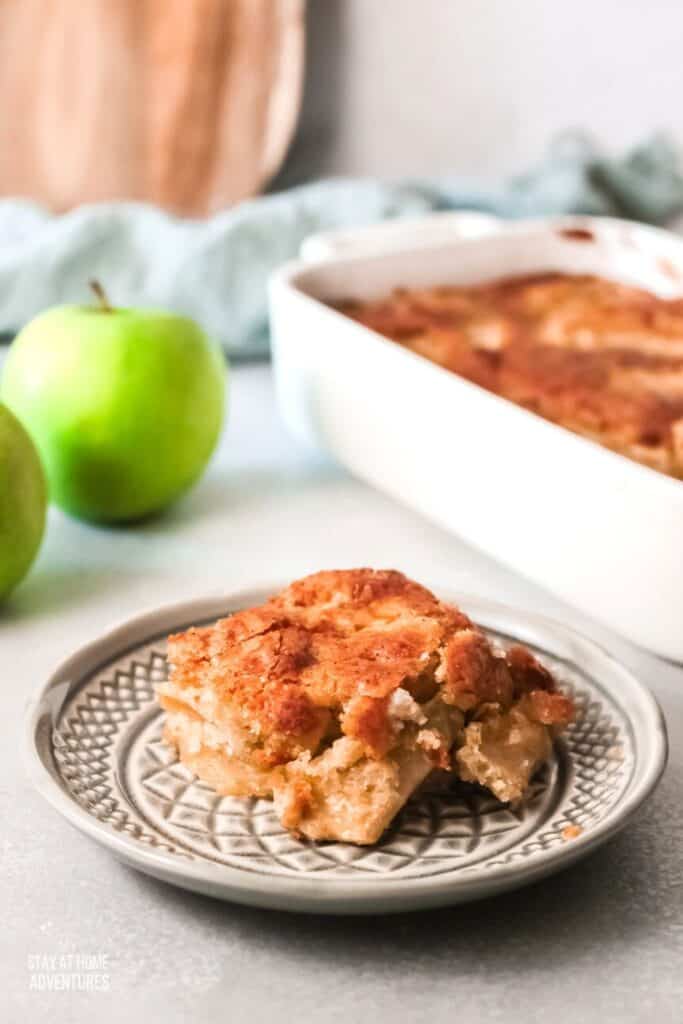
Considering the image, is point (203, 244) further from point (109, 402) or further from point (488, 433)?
point (488, 433)

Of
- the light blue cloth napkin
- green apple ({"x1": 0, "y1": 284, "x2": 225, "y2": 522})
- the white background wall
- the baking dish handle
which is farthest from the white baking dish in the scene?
the white background wall

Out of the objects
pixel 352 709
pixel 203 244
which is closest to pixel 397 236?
pixel 203 244

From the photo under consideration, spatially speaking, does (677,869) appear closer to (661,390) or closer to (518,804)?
(518,804)

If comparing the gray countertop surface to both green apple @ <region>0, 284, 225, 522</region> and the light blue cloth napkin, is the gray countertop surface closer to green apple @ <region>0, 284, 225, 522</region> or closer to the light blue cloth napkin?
green apple @ <region>0, 284, 225, 522</region>

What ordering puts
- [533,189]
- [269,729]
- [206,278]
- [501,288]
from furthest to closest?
1. [533,189]
2. [206,278]
3. [501,288]
4. [269,729]

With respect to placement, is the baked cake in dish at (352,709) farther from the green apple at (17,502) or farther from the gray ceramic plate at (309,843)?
the green apple at (17,502)

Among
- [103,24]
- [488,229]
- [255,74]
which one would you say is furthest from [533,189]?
[103,24]

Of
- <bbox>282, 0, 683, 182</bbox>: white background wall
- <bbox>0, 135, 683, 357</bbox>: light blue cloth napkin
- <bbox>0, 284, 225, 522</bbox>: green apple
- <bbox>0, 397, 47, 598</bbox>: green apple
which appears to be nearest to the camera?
<bbox>0, 397, 47, 598</bbox>: green apple
